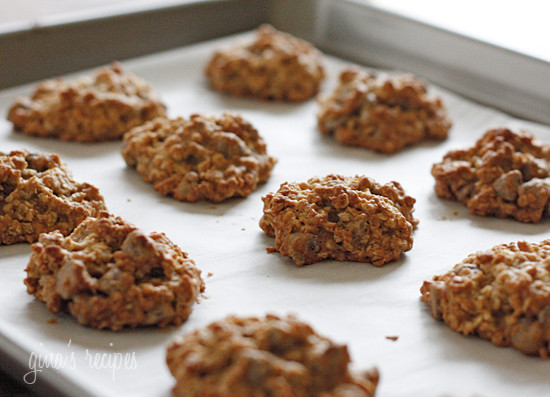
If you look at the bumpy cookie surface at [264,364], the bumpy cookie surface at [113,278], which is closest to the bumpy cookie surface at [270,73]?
the bumpy cookie surface at [113,278]

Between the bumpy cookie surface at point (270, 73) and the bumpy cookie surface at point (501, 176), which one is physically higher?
the bumpy cookie surface at point (501, 176)

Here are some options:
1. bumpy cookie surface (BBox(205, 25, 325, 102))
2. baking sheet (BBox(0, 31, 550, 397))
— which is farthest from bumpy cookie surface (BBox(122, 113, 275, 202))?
bumpy cookie surface (BBox(205, 25, 325, 102))

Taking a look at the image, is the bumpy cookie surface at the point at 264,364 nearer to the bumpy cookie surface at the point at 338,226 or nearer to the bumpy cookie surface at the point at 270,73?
the bumpy cookie surface at the point at 338,226

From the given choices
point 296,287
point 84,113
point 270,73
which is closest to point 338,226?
point 296,287

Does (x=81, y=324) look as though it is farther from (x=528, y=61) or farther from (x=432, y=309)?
(x=528, y=61)

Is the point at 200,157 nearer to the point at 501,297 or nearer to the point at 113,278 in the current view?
the point at 113,278

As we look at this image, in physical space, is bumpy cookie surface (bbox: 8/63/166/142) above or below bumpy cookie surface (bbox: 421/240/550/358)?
below

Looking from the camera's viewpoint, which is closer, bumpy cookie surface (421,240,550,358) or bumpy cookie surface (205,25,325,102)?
bumpy cookie surface (421,240,550,358)

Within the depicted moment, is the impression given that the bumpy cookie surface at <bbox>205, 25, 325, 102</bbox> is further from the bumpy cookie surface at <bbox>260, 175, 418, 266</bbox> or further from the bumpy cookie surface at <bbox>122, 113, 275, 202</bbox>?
the bumpy cookie surface at <bbox>260, 175, 418, 266</bbox>
